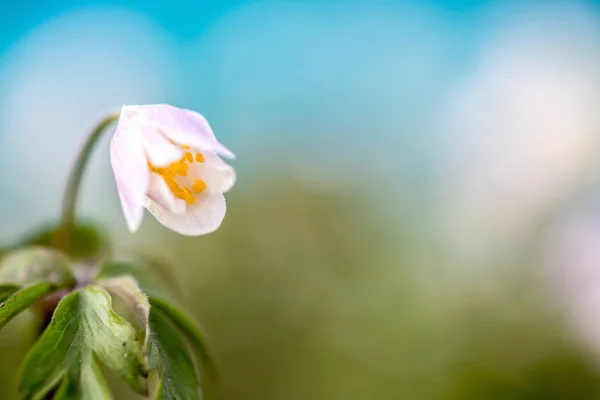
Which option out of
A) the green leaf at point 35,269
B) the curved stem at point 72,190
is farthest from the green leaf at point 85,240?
the green leaf at point 35,269

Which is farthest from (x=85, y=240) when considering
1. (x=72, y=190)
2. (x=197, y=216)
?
(x=197, y=216)

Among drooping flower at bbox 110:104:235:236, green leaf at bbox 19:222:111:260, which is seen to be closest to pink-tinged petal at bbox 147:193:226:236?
drooping flower at bbox 110:104:235:236

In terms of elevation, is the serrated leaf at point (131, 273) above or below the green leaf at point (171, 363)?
above

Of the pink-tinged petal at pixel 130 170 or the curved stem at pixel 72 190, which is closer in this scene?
the pink-tinged petal at pixel 130 170

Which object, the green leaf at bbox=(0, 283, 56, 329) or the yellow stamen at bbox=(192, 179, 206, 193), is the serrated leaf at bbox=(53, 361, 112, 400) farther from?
the yellow stamen at bbox=(192, 179, 206, 193)

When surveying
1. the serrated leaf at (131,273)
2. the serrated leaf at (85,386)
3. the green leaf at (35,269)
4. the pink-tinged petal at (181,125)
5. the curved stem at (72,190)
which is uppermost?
the pink-tinged petal at (181,125)

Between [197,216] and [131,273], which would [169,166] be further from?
[131,273]

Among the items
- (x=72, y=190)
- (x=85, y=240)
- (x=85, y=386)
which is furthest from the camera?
(x=85, y=240)

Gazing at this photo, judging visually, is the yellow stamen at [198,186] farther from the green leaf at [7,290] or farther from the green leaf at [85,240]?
the green leaf at [85,240]
